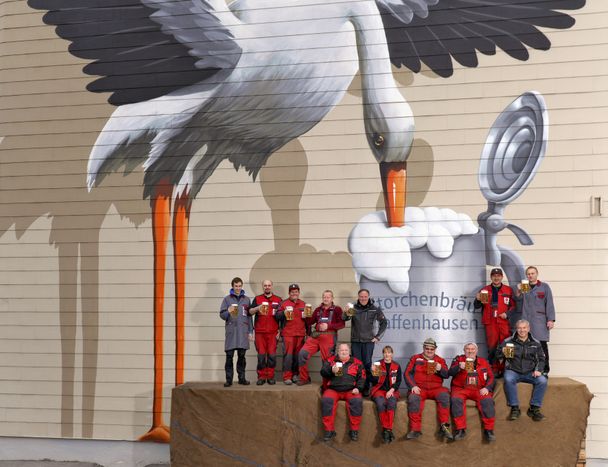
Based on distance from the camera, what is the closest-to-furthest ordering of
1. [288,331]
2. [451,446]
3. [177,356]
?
[451,446] < [288,331] < [177,356]

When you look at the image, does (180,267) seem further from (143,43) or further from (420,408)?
(420,408)

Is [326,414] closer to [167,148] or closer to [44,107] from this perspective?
[167,148]

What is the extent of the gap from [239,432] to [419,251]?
11.2ft

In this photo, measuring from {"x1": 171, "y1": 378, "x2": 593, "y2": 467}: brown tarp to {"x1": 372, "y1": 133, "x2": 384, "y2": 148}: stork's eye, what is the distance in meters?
3.52

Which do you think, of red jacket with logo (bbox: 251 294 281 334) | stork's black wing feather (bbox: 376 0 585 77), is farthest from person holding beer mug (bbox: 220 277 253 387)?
stork's black wing feather (bbox: 376 0 585 77)

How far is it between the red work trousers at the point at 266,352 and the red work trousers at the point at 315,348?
1.30 ft

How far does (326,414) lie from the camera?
830cm

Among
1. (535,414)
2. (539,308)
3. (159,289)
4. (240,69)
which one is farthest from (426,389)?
(240,69)

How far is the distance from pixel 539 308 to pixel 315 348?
291 centimetres

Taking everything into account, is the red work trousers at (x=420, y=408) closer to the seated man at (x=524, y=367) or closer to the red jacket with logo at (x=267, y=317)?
the seated man at (x=524, y=367)

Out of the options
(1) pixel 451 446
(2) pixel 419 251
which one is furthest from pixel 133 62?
(1) pixel 451 446

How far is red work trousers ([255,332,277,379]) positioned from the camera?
30.0 ft

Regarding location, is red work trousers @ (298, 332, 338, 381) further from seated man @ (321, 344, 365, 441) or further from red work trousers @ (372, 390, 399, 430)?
red work trousers @ (372, 390, 399, 430)

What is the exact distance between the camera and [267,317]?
912cm
